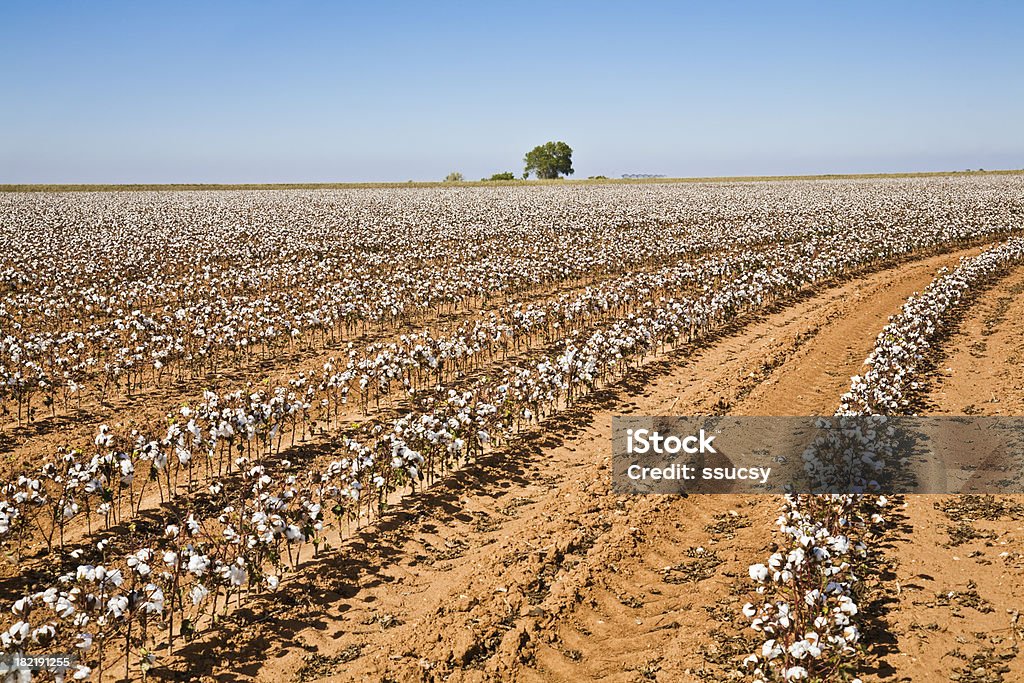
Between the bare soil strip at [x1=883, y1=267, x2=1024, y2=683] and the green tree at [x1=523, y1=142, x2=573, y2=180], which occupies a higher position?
the green tree at [x1=523, y1=142, x2=573, y2=180]

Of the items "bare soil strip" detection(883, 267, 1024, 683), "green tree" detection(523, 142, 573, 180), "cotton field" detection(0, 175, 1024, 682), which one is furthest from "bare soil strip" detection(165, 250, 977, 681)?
"green tree" detection(523, 142, 573, 180)

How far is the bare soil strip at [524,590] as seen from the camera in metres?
7.64

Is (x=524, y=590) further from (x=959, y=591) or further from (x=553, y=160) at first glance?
(x=553, y=160)

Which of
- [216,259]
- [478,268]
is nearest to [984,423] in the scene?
[478,268]

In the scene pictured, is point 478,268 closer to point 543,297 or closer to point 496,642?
point 543,297

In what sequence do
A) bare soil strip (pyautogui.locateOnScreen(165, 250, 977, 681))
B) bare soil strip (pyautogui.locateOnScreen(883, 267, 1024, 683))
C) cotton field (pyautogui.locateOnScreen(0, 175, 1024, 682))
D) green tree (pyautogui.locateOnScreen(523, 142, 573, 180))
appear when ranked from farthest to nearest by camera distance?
green tree (pyautogui.locateOnScreen(523, 142, 573, 180)), cotton field (pyautogui.locateOnScreen(0, 175, 1024, 682)), bare soil strip (pyautogui.locateOnScreen(165, 250, 977, 681)), bare soil strip (pyautogui.locateOnScreen(883, 267, 1024, 683))

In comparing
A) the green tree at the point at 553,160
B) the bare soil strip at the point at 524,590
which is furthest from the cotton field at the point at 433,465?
the green tree at the point at 553,160

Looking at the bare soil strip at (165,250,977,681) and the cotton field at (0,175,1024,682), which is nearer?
the bare soil strip at (165,250,977,681)

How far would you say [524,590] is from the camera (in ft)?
29.1

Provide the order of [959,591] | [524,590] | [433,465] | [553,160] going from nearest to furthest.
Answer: [959,591] → [524,590] → [433,465] → [553,160]

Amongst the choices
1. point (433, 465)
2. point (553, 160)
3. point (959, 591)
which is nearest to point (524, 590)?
point (433, 465)

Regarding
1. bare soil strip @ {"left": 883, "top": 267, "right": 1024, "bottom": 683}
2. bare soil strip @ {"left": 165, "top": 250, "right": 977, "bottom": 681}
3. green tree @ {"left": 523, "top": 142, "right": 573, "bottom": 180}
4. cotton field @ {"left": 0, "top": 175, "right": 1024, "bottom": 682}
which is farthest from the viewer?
green tree @ {"left": 523, "top": 142, "right": 573, "bottom": 180}

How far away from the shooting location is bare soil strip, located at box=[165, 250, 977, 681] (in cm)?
764

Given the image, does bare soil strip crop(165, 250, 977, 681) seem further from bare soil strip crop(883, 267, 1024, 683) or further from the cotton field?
bare soil strip crop(883, 267, 1024, 683)
